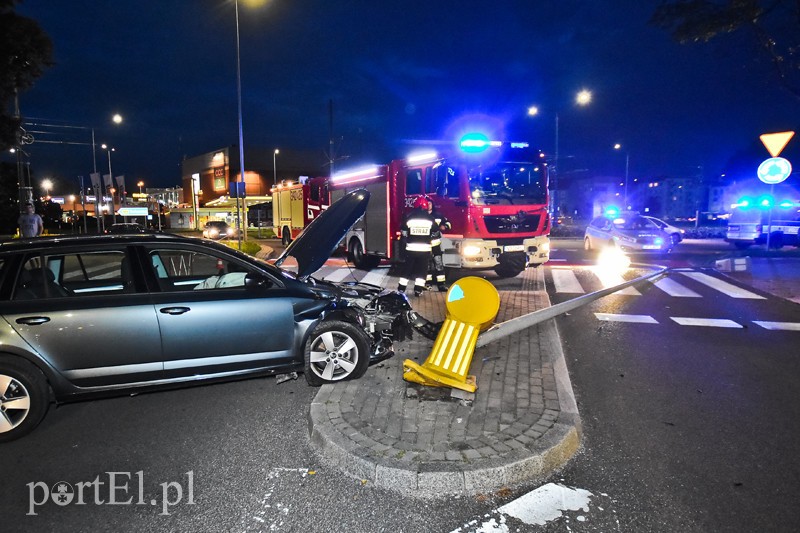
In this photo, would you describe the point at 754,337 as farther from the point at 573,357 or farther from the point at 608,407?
the point at 608,407

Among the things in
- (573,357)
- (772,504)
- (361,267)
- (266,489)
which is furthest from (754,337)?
(361,267)

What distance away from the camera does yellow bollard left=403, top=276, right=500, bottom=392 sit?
4.75m

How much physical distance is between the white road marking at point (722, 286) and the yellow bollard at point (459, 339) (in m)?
8.35

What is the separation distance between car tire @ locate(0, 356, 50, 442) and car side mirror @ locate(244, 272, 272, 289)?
71.2 inches

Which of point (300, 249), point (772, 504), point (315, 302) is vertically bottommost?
point (772, 504)

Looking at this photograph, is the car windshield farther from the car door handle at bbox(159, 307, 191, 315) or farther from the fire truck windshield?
the car door handle at bbox(159, 307, 191, 315)

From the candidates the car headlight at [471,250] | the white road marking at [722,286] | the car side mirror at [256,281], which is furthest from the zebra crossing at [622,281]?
the car side mirror at [256,281]

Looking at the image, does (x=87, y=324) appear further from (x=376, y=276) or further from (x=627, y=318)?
(x=376, y=276)

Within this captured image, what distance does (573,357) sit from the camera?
634 centimetres

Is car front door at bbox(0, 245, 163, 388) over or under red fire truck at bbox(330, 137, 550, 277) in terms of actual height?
under

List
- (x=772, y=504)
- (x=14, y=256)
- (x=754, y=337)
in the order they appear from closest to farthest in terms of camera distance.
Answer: (x=772, y=504)
(x=14, y=256)
(x=754, y=337)

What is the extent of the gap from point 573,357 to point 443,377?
7.95 feet

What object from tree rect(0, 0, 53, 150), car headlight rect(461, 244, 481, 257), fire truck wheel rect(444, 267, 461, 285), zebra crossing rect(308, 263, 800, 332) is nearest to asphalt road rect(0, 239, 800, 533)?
zebra crossing rect(308, 263, 800, 332)

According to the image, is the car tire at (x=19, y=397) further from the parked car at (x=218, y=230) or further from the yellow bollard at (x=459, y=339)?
the parked car at (x=218, y=230)
